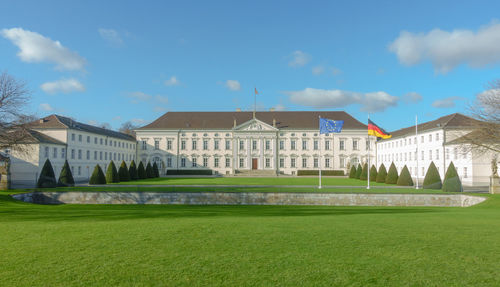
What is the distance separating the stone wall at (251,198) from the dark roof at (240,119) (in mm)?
36076

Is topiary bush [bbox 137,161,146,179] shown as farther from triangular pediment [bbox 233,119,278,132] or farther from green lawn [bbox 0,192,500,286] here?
green lawn [bbox 0,192,500,286]

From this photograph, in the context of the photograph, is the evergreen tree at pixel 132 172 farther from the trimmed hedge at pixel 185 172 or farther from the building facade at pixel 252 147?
the building facade at pixel 252 147

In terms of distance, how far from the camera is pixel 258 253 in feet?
21.6

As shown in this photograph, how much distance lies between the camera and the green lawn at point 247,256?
5117 millimetres

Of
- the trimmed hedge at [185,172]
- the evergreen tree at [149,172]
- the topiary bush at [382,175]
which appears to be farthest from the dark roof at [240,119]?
the topiary bush at [382,175]

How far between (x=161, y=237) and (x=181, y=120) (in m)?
53.5

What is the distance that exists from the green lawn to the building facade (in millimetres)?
47891

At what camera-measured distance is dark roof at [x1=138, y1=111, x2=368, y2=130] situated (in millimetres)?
58344

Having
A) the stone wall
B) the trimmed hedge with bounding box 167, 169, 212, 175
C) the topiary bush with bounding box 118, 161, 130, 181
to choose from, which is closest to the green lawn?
the stone wall

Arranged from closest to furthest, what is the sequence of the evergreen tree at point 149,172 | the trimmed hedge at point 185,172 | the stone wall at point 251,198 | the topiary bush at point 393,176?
the stone wall at point 251,198 → the topiary bush at point 393,176 → the evergreen tree at point 149,172 → the trimmed hedge at point 185,172

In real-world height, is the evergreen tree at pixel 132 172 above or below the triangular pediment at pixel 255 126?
below

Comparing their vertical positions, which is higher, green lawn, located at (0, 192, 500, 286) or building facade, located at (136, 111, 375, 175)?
building facade, located at (136, 111, 375, 175)

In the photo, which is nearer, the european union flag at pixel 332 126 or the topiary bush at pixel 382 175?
the european union flag at pixel 332 126

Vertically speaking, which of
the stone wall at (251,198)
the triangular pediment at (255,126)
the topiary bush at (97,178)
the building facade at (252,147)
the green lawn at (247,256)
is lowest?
the stone wall at (251,198)
